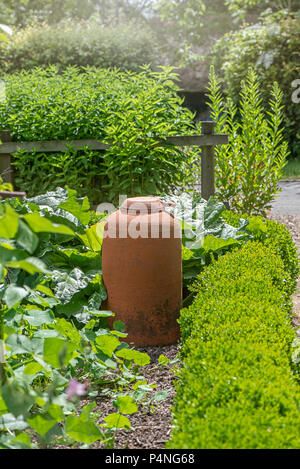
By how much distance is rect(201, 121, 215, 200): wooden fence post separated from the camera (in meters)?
5.46

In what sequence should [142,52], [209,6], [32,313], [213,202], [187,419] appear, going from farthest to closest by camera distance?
1. [209,6]
2. [142,52]
3. [213,202]
4. [32,313]
5. [187,419]

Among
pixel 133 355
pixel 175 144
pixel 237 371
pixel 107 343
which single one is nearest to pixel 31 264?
pixel 237 371

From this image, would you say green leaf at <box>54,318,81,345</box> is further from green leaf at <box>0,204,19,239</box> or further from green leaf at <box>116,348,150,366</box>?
green leaf at <box>0,204,19,239</box>

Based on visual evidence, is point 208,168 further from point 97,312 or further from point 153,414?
point 153,414

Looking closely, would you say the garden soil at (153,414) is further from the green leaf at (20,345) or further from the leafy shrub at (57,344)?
the green leaf at (20,345)

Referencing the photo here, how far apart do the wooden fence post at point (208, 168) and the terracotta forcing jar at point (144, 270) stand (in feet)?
7.77

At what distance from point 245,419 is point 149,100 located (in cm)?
407

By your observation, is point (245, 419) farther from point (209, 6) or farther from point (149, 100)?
point (209, 6)

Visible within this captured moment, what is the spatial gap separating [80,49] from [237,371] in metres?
13.9

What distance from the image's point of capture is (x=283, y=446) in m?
1.60

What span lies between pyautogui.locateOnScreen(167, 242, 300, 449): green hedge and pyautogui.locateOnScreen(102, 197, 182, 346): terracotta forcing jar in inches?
10.3

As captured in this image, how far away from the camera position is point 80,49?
14531 millimetres

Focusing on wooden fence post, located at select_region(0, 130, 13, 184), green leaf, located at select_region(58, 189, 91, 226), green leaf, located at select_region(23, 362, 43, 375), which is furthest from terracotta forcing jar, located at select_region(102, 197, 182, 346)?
wooden fence post, located at select_region(0, 130, 13, 184)
